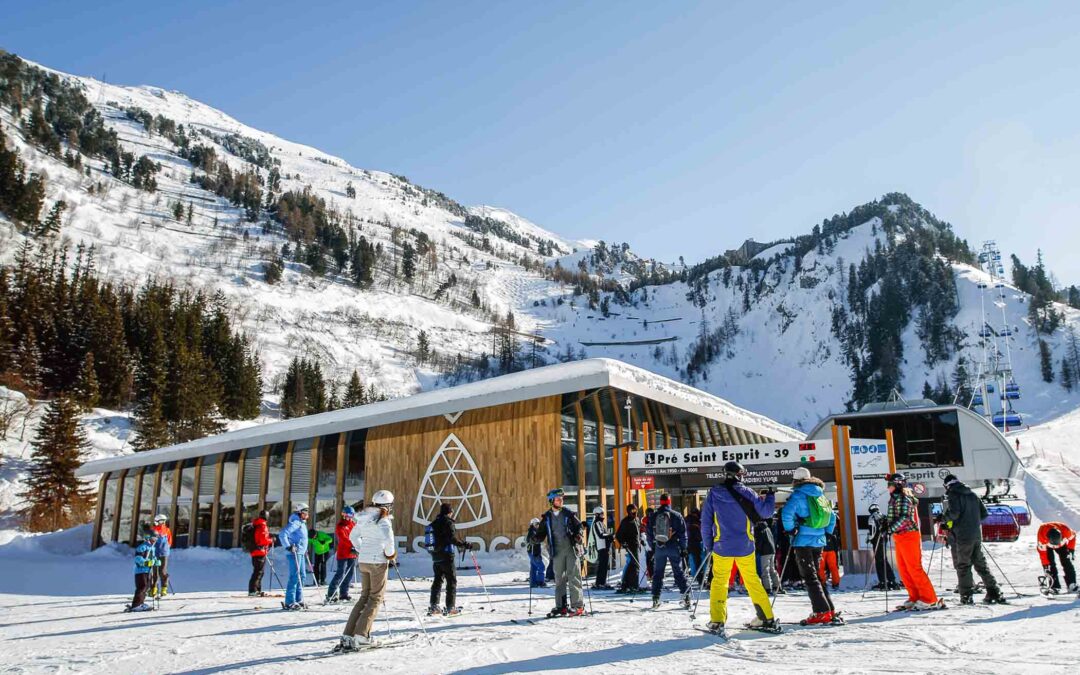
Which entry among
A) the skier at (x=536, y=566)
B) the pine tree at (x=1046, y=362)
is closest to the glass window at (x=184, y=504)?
the skier at (x=536, y=566)

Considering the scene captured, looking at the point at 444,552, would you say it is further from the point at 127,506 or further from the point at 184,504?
the point at 127,506

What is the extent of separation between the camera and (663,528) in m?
9.27

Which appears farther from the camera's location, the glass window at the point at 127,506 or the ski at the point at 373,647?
the glass window at the point at 127,506

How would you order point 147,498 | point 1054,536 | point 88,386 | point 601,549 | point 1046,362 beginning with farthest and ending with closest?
1. point 1046,362
2. point 88,386
3. point 147,498
4. point 601,549
5. point 1054,536

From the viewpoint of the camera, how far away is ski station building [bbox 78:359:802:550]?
16578mm

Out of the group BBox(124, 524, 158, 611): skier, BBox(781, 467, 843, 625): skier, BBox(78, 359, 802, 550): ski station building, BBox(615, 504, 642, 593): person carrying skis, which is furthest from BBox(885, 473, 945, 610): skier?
BBox(124, 524, 158, 611): skier

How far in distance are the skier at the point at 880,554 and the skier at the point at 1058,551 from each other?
1.91 meters

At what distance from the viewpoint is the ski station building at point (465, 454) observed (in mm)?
16578

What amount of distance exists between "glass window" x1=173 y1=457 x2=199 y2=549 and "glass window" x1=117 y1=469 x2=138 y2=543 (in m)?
3.57

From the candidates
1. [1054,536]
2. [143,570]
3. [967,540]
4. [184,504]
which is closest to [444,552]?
[143,570]

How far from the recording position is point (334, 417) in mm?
21328

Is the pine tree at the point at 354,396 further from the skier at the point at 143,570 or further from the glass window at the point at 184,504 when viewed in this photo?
the skier at the point at 143,570

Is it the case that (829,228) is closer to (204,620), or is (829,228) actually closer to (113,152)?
(113,152)

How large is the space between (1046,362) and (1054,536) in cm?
9610
